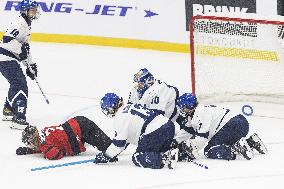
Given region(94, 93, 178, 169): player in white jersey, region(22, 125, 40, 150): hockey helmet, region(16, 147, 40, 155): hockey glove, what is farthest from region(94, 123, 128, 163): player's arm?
region(16, 147, 40, 155): hockey glove

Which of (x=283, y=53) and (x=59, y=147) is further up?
(x=283, y=53)

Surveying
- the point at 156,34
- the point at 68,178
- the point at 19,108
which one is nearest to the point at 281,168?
the point at 68,178

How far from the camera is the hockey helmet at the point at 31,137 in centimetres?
697

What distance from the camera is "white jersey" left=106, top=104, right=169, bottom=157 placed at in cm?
658

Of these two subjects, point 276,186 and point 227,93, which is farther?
point 227,93

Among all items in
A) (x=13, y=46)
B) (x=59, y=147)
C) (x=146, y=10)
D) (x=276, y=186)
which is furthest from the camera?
(x=146, y=10)

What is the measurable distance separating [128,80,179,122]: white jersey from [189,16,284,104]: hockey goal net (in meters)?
1.21

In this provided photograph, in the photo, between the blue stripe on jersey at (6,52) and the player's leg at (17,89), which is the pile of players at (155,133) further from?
the blue stripe on jersey at (6,52)

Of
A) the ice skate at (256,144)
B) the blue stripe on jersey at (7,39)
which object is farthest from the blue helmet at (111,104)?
the blue stripe on jersey at (7,39)

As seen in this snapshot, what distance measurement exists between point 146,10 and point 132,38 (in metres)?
0.46

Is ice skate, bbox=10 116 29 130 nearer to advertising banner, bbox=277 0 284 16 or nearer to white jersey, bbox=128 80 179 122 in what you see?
white jersey, bbox=128 80 179 122

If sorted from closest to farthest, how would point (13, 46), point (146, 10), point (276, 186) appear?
point (276, 186), point (13, 46), point (146, 10)

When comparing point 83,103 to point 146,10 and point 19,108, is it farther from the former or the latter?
point 146,10

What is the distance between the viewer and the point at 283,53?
27.2ft
